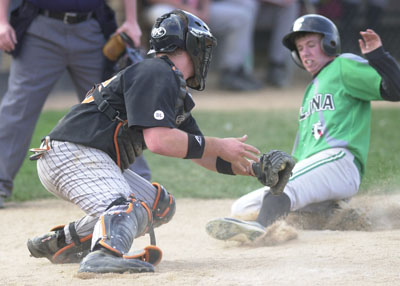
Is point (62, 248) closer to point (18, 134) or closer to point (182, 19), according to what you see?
point (182, 19)

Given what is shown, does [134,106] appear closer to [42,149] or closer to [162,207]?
[42,149]

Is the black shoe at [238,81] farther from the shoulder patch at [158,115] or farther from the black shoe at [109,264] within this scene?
the black shoe at [109,264]

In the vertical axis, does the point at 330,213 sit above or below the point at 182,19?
below

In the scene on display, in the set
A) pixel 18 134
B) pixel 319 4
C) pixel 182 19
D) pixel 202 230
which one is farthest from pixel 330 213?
pixel 319 4

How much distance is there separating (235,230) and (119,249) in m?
1.01

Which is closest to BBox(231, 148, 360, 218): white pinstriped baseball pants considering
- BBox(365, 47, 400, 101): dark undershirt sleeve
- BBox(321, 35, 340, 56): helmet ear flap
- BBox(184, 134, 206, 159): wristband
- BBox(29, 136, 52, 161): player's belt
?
BBox(365, 47, 400, 101): dark undershirt sleeve

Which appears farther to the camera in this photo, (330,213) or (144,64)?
(330,213)

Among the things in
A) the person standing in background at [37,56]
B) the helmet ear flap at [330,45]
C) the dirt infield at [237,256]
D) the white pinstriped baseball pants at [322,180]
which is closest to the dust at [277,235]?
the dirt infield at [237,256]

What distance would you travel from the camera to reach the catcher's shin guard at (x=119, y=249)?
3277 millimetres

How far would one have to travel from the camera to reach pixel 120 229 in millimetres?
3377

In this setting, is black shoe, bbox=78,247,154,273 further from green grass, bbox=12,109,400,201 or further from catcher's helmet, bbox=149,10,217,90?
green grass, bbox=12,109,400,201

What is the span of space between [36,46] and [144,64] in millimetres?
1969

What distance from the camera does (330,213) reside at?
4684 mm

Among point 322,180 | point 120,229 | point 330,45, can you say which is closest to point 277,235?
point 322,180
